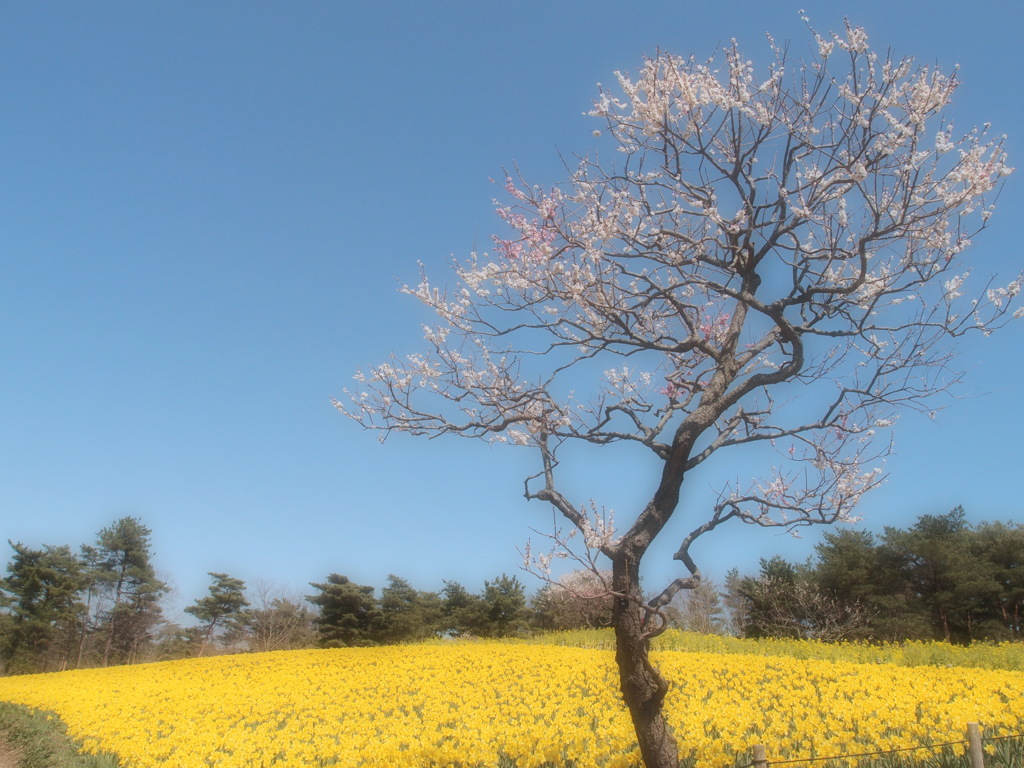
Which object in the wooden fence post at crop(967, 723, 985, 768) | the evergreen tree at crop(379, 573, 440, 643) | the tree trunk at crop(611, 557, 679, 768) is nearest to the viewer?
the wooden fence post at crop(967, 723, 985, 768)

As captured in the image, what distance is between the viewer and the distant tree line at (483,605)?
22.2m

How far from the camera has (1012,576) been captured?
73.3 feet

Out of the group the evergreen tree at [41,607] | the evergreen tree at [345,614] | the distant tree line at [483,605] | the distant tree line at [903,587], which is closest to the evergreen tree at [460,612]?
the distant tree line at [483,605]

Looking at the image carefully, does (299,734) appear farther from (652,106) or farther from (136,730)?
(652,106)

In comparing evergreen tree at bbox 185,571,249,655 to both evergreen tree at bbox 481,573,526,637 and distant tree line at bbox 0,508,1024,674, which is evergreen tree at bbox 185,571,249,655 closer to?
distant tree line at bbox 0,508,1024,674

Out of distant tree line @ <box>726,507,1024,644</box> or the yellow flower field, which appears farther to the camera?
distant tree line @ <box>726,507,1024,644</box>

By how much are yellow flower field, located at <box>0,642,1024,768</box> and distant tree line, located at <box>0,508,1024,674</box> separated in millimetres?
5620

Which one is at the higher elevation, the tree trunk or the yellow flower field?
the tree trunk

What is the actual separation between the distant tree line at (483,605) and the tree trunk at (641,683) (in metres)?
12.4

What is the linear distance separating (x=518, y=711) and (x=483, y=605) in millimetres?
19488

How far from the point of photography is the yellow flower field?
21.0 ft

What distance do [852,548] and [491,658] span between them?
53.0 feet

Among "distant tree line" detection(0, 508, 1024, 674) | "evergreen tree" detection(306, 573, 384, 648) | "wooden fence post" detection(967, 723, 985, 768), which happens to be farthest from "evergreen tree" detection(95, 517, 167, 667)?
"wooden fence post" detection(967, 723, 985, 768)

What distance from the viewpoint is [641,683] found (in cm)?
428
